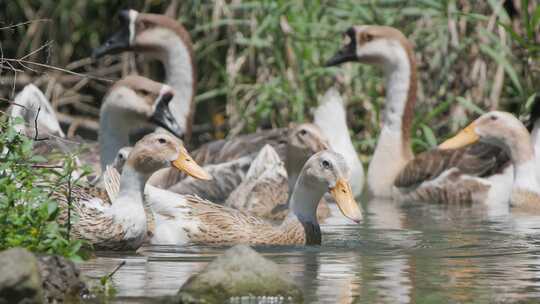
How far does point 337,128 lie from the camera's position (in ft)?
41.4

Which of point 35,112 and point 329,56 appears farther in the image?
point 329,56

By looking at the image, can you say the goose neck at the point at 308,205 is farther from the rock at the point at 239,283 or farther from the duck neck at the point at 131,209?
the rock at the point at 239,283

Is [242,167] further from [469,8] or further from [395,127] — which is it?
[469,8]

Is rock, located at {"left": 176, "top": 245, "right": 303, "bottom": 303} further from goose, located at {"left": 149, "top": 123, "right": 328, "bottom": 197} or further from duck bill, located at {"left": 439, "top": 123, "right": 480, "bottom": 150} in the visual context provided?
duck bill, located at {"left": 439, "top": 123, "right": 480, "bottom": 150}

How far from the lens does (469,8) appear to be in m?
13.5

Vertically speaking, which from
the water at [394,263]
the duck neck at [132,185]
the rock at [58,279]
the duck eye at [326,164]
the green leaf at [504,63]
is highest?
the green leaf at [504,63]

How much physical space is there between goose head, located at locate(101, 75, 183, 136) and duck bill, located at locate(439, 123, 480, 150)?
2301 millimetres

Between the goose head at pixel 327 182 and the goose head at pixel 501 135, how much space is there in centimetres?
332

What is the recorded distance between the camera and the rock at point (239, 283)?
5906 mm

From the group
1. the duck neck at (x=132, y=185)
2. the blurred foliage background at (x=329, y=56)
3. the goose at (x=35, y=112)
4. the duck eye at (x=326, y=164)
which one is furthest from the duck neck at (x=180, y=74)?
the duck neck at (x=132, y=185)

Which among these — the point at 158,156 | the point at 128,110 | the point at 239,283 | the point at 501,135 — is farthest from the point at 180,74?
the point at 239,283

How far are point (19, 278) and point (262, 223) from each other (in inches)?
133

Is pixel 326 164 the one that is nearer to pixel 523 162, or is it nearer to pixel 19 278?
pixel 19 278

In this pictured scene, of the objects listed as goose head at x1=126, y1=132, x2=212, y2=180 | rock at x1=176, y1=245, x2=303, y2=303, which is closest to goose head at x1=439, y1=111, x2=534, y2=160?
goose head at x1=126, y1=132, x2=212, y2=180
